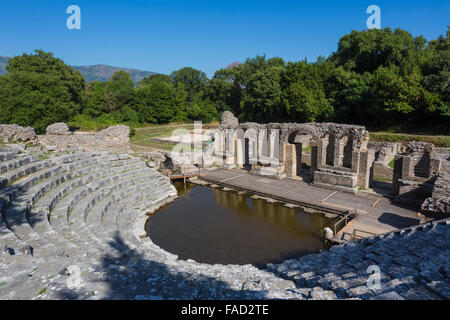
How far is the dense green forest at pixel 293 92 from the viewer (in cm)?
2619

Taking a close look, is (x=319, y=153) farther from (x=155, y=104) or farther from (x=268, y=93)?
(x=155, y=104)

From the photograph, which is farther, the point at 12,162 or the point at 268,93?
the point at 268,93

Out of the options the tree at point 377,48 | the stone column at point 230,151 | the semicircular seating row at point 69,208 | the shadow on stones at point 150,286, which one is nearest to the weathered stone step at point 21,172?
the semicircular seating row at point 69,208

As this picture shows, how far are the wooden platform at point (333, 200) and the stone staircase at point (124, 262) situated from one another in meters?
2.79

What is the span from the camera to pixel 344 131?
48.9 feet

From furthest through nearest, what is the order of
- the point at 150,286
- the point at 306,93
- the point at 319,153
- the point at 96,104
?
1. the point at 96,104
2. the point at 306,93
3. the point at 319,153
4. the point at 150,286

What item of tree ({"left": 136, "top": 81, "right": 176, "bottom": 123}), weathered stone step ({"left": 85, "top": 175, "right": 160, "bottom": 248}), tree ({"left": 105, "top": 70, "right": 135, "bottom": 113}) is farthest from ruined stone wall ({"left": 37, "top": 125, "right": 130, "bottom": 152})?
tree ({"left": 105, "top": 70, "right": 135, "bottom": 113})

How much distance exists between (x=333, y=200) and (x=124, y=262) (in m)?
10.2

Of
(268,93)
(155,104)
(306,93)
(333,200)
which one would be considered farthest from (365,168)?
(155,104)

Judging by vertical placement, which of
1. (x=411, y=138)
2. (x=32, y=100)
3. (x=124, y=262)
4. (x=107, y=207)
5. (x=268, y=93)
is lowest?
(x=107, y=207)

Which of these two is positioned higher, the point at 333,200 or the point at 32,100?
the point at 32,100

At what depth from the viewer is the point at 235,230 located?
1090cm

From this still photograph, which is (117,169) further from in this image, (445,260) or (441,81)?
(441,81)
